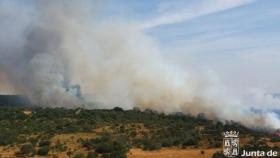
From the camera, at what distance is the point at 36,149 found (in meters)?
55.5

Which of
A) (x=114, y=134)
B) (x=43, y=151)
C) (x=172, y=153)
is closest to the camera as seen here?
(x=43, y=151)

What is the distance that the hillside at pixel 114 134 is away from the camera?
54.6m

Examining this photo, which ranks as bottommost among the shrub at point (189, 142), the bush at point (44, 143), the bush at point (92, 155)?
the bush at point (92, 155)

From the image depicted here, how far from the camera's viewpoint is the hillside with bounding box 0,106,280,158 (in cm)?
5455

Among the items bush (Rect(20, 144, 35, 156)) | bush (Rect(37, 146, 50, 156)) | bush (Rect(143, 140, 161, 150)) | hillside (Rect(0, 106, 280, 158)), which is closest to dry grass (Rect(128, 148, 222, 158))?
hillside (Rect(0, 106, 280, 158))

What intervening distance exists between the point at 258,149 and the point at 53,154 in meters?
23.8

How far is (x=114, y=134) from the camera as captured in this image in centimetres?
6819

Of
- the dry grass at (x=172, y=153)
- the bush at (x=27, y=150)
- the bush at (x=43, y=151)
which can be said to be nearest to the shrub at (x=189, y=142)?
the dry grass at (x=172, y=153)

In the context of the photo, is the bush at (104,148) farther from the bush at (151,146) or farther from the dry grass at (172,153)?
the bush at (151,146)

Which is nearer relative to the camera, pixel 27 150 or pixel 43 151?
pixel 43 151

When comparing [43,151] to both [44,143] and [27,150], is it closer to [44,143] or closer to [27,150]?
[27,150]

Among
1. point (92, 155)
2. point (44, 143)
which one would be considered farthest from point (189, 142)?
point (44, 143)

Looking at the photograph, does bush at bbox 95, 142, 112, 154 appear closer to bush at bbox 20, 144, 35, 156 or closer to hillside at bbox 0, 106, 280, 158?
hillside at bbox 0, 106, 280, 158

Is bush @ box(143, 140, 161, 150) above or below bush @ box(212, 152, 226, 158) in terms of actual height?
above
